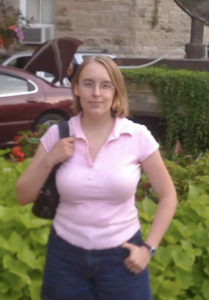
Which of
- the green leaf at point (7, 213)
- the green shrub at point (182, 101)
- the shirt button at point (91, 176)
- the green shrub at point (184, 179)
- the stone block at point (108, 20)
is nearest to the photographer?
the shirt button at point (91, 176)

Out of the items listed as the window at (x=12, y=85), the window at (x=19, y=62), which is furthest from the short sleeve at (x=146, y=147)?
the window at (x=19, y=62)

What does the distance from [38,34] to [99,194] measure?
1692cm

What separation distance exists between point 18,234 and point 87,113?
1108 mm

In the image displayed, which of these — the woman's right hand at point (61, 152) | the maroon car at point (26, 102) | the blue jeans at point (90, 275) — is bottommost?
the maroon car at point (26, 102)

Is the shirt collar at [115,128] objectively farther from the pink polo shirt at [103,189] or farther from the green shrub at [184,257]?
the green shrub at [184,257]

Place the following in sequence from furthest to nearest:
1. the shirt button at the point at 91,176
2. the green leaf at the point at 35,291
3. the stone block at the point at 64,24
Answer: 1. the stone block at the point at 64,24
2. the green leaf at the point at 35,291
3. the shirt button at the point at 91,176

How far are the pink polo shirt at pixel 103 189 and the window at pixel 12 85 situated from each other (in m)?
8.57

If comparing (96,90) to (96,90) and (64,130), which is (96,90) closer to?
(96,90)

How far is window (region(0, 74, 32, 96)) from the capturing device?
1134 centimetres

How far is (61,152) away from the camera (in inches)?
110

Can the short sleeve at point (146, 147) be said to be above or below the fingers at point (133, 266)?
above

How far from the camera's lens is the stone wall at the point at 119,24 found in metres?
18.5

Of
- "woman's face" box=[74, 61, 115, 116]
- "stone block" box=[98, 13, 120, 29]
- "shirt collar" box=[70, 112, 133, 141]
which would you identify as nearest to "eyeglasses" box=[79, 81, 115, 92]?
"woman's face" box=[74, 61, 115, 116]

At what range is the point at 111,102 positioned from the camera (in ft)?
9.50
